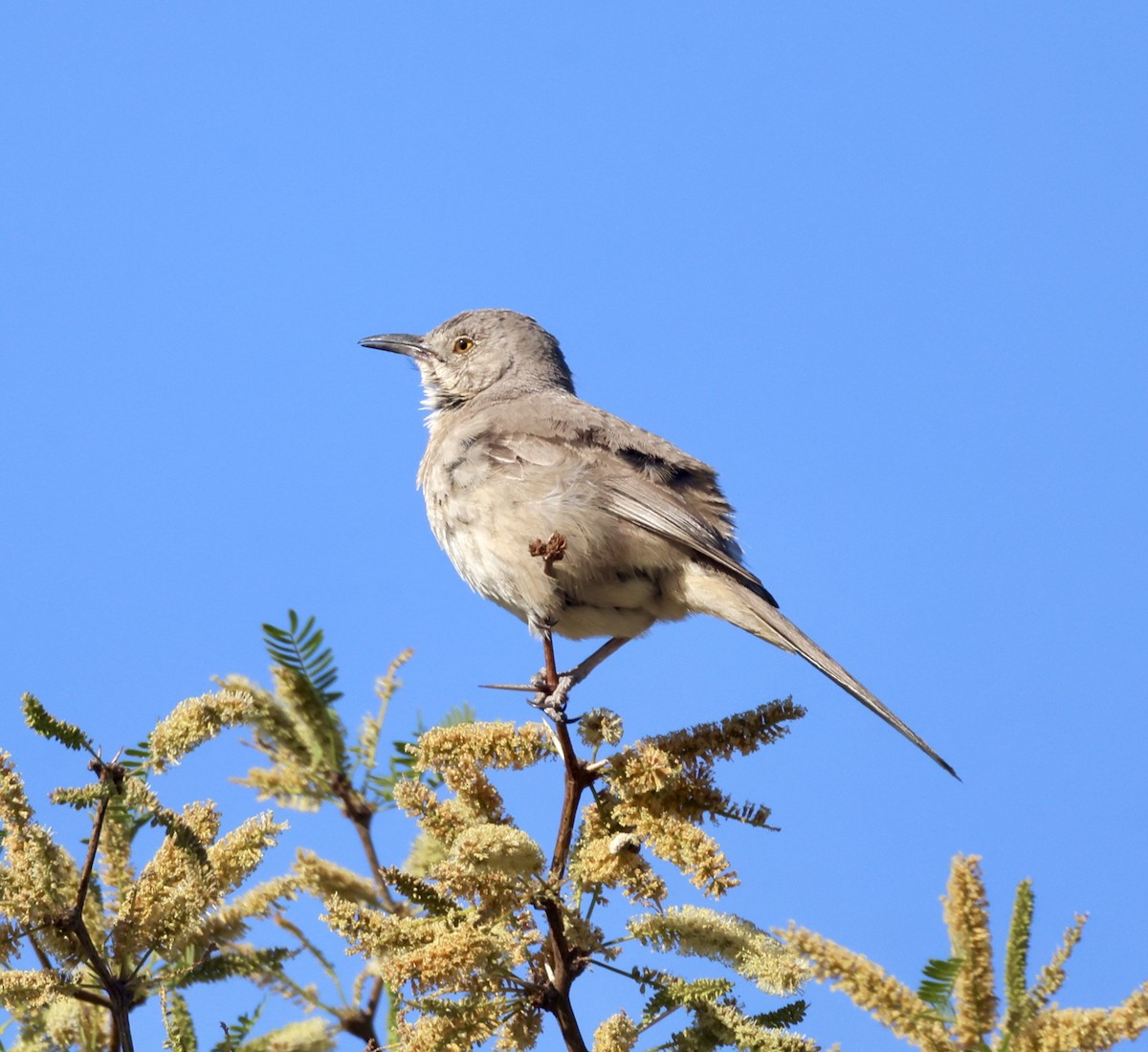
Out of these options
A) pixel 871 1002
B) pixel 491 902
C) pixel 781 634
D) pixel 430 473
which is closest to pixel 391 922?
pixel 491 902

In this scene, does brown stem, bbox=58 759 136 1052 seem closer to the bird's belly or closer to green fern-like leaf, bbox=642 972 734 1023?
green fern-like leaf, bbox=642 972 734 1023

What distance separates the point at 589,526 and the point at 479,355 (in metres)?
2.39

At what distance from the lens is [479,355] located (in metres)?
7.88

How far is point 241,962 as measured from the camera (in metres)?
3.15

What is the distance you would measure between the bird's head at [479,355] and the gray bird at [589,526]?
1140 mm

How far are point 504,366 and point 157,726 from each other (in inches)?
199

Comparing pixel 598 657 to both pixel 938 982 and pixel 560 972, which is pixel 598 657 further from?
pixel 938 982

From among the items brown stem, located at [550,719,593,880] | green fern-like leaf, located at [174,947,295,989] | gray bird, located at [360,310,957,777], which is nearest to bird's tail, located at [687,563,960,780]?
gray bird, located at [360,310,957,777]

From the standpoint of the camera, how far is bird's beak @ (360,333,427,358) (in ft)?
26.4

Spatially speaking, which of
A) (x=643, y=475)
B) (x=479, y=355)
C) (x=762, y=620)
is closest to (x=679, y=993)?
(x=762, y=620)

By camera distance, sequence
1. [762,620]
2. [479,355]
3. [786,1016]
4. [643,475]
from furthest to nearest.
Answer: [479,355] < [643,475] < [762,620] < [786,1016]

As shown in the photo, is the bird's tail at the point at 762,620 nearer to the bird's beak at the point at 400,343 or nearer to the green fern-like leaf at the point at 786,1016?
the green fern-like leaf at the point at 786,1016

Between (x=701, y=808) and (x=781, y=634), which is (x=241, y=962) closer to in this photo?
(x=701, y=808)

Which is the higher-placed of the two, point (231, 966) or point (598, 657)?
point (598, 657)
